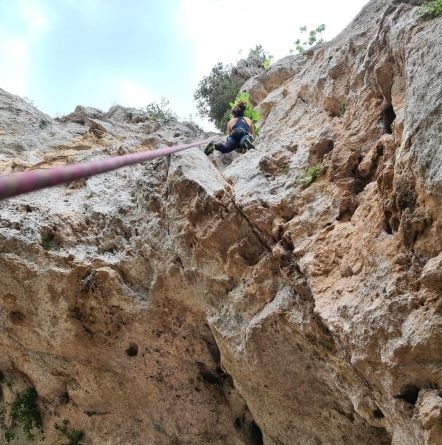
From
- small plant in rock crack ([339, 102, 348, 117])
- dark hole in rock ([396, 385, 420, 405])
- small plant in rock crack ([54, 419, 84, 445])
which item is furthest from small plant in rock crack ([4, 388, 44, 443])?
small plant in rock crack ([339, 102, 348, 117])

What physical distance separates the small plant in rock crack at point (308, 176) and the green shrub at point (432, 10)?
220 centimetres

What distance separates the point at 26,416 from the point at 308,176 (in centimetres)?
668

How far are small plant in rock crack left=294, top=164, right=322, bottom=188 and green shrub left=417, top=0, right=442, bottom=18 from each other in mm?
2201

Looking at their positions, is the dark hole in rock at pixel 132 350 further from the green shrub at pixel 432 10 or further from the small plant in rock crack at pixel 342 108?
the green shrub at pixel 432 10

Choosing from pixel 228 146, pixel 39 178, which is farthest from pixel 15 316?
pixel 39 178

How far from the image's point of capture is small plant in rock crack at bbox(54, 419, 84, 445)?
7.80 m

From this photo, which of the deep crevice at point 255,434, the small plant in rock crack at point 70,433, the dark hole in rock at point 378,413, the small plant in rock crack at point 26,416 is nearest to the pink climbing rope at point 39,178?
the dark hole in rock at point 378,413

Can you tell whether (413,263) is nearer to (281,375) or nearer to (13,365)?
(281,375)

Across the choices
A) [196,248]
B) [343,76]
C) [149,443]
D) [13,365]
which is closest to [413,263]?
[196,248]

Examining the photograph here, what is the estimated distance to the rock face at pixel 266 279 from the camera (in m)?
4.10

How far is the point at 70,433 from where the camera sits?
787 cm

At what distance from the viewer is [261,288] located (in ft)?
19.2

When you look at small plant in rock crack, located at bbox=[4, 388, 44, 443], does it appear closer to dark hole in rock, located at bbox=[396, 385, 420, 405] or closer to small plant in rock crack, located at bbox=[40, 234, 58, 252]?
small plant in rock crack, located at bbox=[40, 234, 58, 252]

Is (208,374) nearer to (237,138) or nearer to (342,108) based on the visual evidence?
(237,138)
